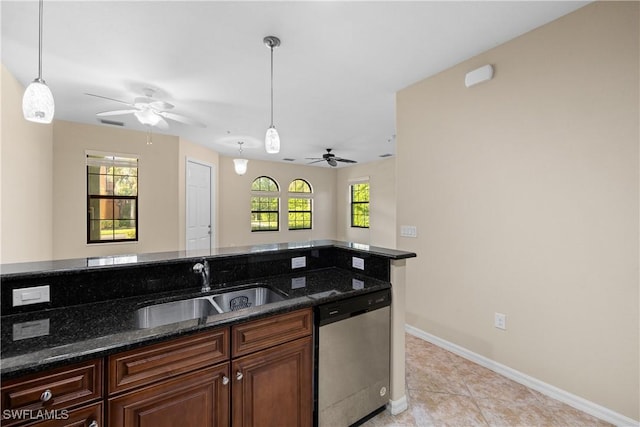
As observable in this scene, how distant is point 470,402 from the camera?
6.47 feet

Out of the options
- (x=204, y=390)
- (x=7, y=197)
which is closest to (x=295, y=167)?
(x=7, y=197)

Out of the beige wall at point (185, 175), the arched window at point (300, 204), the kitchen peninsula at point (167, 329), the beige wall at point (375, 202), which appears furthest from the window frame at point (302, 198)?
the kitchen peninsula at point (167, 329)

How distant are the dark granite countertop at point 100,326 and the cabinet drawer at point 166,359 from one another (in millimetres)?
52

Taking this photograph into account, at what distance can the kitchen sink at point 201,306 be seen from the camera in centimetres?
148

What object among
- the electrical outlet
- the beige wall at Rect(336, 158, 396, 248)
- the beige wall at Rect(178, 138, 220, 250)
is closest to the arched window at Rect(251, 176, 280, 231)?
the beige wall at Rect(178, 138, 220, 250)

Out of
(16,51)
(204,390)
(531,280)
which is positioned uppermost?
(16,51)

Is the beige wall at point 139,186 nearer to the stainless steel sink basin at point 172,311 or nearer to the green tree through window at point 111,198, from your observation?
the green tree through window at point 111,198

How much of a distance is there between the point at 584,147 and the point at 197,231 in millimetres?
5869

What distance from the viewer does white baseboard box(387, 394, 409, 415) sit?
1.85 metres

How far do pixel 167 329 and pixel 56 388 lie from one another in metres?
0.35

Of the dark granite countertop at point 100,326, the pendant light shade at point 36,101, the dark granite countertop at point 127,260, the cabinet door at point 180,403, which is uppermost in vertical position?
the pendant light shade at point 36,101

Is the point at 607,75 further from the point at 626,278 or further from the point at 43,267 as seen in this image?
the point at 43,267

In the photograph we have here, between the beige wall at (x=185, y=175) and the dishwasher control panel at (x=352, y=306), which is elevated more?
the beige wall at (x=185, y=175)

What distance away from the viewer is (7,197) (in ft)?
8.77
